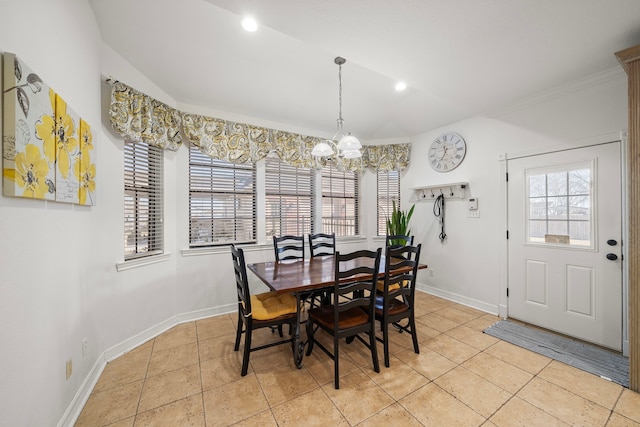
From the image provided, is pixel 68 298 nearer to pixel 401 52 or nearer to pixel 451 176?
pixel 401 52

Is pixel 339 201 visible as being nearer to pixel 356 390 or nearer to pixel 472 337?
pixel 472 337

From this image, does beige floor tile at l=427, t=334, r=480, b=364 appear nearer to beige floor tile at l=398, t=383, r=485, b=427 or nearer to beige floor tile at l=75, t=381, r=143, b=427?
beige floor tile at l=398, t=383, r=485, b=427

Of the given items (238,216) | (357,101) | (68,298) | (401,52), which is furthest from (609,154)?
(68,298)

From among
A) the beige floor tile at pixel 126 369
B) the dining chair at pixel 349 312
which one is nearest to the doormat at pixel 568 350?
the dining chair at pixel 349 312

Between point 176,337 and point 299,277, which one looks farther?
point 176,337

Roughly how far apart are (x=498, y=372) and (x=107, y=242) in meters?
3.57

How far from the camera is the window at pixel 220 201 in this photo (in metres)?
3.15

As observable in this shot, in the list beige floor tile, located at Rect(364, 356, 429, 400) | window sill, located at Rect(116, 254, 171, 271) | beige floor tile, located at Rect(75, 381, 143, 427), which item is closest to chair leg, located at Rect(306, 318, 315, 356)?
beige floor tile, located at Rect(364, 356, 429, 400)

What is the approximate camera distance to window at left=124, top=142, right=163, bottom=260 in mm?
2512

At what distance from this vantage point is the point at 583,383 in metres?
1.90

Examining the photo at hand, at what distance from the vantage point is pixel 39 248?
1.30 m

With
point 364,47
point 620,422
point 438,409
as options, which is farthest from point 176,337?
point 620,422

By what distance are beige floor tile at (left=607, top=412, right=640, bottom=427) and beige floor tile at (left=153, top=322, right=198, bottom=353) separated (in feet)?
10.9

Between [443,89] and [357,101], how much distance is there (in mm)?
1117
